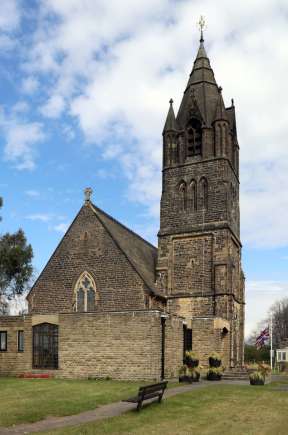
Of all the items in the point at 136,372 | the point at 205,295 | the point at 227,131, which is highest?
the point at 227,131

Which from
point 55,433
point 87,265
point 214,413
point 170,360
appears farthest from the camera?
point 87,265

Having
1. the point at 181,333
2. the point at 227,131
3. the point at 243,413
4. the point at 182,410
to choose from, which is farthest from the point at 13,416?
the point at 227,131

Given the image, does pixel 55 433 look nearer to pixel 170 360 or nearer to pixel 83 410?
pixel 83 410

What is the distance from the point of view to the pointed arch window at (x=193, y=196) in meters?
34.1

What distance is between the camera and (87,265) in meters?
31.0

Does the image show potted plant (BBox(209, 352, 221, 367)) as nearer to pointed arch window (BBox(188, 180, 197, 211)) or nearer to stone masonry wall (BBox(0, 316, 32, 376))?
stone masonry wall (BBox(0, 316, 32, 376))

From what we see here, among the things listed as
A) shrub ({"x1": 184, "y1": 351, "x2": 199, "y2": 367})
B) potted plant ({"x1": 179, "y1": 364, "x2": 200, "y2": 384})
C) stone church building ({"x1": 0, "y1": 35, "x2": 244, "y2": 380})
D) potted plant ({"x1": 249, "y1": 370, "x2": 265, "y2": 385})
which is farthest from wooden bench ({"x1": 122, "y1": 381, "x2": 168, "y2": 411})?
shrub ({"x1": 184, "y1": 351, "x2": 199, "y2": 367})

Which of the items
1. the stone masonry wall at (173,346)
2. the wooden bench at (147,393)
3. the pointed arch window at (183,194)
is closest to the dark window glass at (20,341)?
the stone masonry wall at (173,346)

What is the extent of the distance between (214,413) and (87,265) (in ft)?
58.3

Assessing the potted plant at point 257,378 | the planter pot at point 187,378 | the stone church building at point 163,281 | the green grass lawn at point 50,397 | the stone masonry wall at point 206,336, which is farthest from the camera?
the stone masonry wall at point 206,336

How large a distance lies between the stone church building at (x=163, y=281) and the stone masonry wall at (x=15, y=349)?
6 centimetres

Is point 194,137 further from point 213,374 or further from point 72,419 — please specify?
point 72,419

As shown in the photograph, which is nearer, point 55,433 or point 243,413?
point 55,433

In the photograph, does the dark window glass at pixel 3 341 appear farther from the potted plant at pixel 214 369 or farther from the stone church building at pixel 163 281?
the potted plant at pixel 214 369
